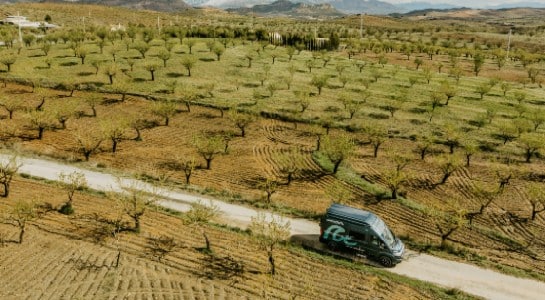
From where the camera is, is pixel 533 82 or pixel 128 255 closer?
pixel 128 255

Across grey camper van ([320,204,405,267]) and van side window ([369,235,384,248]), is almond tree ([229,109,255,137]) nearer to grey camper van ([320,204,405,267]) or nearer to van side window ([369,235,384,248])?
grey camper van ([320,204,405,267])

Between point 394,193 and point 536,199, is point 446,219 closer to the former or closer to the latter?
point 394,193

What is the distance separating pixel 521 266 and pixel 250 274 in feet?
57.3

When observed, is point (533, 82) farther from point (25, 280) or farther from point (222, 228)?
point (25, 280)

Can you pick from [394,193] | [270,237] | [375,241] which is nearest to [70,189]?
[270,237]

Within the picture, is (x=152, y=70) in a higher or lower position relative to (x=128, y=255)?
higher

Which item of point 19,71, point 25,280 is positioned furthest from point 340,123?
point 19,71

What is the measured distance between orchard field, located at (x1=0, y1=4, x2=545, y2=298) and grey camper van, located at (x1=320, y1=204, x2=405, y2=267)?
3517 mm

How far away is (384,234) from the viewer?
27078mm

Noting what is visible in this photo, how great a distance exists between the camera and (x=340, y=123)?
51812 millimetres

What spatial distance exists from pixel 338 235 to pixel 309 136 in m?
22.1

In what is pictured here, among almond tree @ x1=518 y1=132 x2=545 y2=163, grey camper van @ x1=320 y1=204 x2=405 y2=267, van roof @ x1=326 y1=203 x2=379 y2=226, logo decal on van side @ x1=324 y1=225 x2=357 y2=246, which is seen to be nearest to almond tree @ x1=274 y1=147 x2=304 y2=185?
van roof @ x1=326 y1=203 x2=379 y2=226

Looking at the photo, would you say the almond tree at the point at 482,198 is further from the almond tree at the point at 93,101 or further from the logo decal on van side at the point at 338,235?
the almond tree at the point at 93,101

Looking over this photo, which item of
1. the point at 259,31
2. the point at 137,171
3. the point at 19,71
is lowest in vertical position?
the point at 137,171
